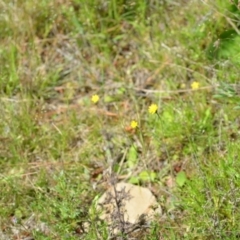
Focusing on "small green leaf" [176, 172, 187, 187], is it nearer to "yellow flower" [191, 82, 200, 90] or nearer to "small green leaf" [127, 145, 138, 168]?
"small green leaf" [127, 145, 138, 168]

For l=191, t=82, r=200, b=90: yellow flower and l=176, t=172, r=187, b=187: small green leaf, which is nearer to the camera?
l=176, t=172, r=187, b=187: small green leaf

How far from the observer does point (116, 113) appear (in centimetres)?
305

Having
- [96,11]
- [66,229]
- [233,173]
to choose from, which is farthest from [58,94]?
[233,173]

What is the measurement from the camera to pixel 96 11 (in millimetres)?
3371

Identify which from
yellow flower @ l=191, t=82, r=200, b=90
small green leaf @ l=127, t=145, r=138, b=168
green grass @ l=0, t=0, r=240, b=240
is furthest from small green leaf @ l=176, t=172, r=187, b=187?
yellow flower @ l=191, t=82, r=200, b=90

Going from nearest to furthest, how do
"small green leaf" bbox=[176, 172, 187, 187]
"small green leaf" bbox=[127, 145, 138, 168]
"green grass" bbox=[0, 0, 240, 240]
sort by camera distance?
1. "green grass" bbox=[0, 0, 240, 240]
2. "small green leaf" bbox=[176, 172, 187, 187]
3. "small green leaf" bbox=[127, 145, 138, 168]

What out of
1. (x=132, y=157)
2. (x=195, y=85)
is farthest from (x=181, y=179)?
(x=195, y=85)

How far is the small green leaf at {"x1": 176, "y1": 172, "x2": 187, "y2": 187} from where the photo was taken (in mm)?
2646

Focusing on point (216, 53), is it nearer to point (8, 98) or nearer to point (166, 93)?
point (166, 93)

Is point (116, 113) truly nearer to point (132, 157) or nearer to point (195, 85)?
point (132, 157)

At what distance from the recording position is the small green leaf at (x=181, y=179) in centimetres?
265

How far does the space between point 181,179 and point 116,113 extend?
22.7 inches

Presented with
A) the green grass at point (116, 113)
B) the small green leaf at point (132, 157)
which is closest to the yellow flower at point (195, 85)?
the green grass at point (116, 113)

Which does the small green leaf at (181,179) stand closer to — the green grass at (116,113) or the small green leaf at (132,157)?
the green grass at (116,113)
